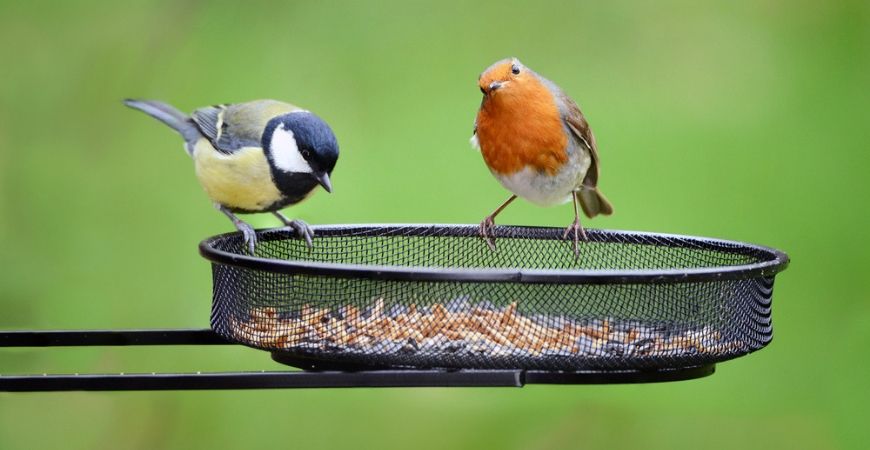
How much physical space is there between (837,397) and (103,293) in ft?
A: 9.05

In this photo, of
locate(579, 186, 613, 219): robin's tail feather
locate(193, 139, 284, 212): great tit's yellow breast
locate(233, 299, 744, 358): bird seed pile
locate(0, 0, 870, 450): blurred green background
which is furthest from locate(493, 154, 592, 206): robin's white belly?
locate(233, 299, 744, 358): bird seed pile

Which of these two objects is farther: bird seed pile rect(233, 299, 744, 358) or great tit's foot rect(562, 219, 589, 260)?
great tit's foot rect(562, 219, 589, 260)

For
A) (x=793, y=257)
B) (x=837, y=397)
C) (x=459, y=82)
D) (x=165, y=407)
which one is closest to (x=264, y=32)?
(x=459, y=82)

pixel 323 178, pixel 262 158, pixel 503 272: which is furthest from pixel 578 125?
pixel 503 272

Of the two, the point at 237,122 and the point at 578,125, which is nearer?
the point at 578,125

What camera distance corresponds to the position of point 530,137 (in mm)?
3195

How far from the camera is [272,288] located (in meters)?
2.40

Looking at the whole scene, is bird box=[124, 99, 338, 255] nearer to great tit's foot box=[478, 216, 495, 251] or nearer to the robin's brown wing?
great tit's foot box=[478, 216, 495, 251]

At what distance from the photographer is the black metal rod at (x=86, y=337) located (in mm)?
2543

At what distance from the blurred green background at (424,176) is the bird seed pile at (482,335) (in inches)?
58.1

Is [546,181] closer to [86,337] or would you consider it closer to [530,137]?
[530,137]

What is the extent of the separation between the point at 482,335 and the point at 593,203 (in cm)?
144

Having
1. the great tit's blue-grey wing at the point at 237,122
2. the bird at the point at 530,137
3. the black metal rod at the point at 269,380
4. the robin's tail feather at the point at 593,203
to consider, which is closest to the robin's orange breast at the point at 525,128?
the bird at the point at 530,137

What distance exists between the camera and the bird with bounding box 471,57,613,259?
316 cm
